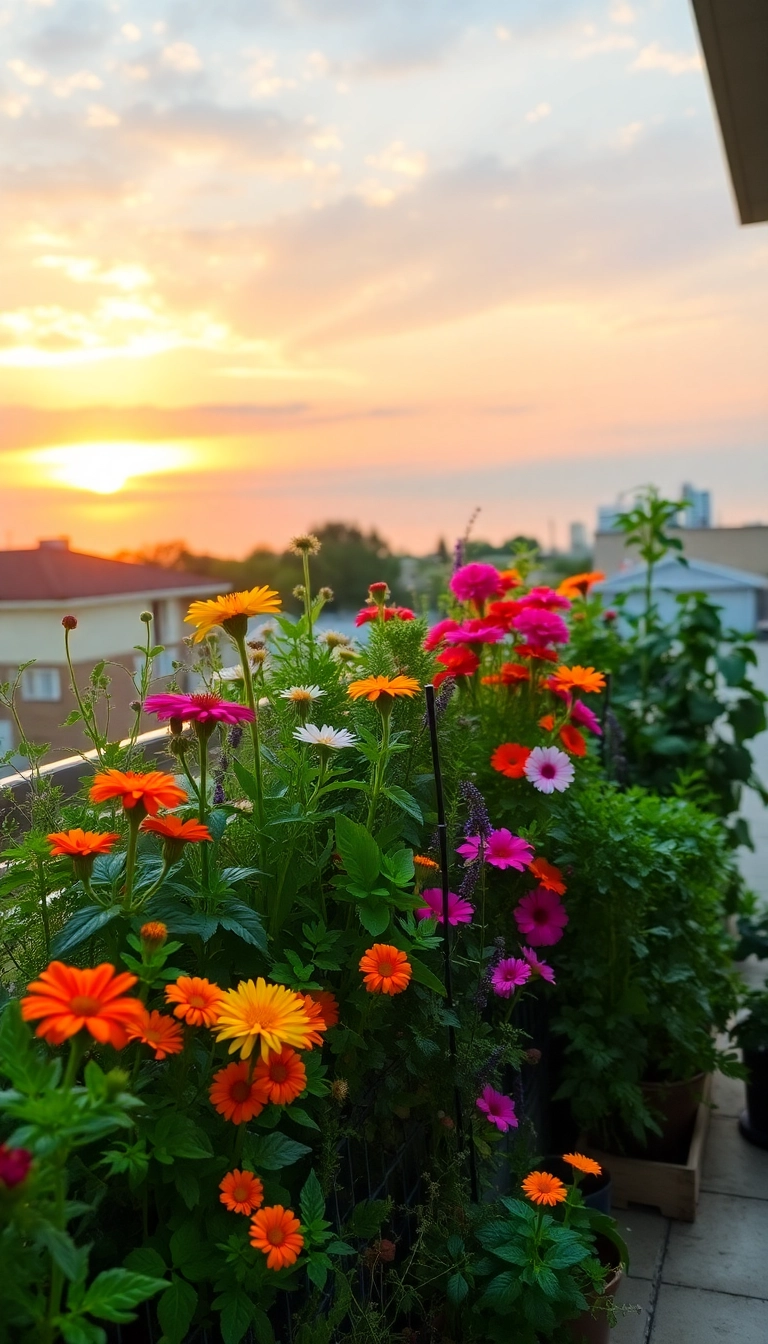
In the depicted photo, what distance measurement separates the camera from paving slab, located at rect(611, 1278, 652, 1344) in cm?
150

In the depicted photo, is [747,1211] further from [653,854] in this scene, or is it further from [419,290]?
[419,290]

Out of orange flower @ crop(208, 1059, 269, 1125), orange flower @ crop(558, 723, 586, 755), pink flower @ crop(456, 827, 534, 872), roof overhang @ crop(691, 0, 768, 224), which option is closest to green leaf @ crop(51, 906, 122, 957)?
orange flower @ crop(208, 1059, 269, 1125)

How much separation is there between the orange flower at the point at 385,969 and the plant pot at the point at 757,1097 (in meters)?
1.38

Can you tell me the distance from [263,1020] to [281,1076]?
88mm

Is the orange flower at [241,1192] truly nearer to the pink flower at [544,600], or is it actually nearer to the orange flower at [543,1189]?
the orange flower at [543,1189]

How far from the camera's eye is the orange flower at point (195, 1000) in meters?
0.70

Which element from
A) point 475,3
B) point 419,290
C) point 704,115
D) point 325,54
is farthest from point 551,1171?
point 419,290

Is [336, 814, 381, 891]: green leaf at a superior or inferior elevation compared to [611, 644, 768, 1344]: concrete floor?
superior

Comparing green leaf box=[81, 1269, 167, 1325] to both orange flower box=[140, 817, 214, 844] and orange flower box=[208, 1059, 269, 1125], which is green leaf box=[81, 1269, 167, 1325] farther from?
orange flower box=[140, 817, 214, 844]

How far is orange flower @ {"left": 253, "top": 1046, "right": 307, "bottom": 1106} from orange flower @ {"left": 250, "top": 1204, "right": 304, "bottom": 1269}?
79mm

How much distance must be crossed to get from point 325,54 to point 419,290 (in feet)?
5.93

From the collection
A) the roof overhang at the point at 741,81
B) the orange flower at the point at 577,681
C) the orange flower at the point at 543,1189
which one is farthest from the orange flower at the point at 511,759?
the roof overhang at the point at 741,81

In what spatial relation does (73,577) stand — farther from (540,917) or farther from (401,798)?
(401,798)

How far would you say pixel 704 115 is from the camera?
316 centimetres
